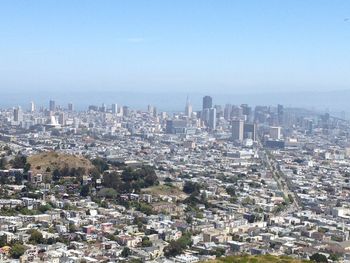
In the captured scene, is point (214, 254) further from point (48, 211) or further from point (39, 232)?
point (48, 211)

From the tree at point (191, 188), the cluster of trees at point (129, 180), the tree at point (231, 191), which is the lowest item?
the tree at point (231, 191)

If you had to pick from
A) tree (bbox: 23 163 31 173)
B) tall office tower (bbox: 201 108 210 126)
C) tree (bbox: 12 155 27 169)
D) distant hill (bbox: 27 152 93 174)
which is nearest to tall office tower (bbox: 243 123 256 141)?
tall office tower (bbox: 201 108 210 126)

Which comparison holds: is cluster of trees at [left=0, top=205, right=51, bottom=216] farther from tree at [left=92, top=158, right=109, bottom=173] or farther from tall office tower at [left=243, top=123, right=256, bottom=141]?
tall office tower at [left=243, top=123, right=256, bottom=141]

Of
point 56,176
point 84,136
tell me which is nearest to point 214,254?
point 56,176

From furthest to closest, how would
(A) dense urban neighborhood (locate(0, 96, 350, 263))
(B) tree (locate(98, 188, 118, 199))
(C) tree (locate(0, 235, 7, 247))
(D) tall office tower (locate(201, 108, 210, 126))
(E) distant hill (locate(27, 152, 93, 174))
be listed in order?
1. (D) tall office tower (locate(201, 108, 210, 126))
2. (E) distant hill (locate(27, 152, 93, 174))
3. (B) tree (locate(98, 188, 118, 199))
4. (A) dense urban neighborhood (locate(0, 96, 350, 263))
5. (C) tree (locate(0, 235, 7, 247))

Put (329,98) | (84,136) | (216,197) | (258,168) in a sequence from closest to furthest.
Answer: (216,197), (258,168), (84,136), (329,98)

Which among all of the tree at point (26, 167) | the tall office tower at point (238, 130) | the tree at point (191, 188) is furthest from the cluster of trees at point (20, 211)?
the tall office tower at point (238, 130)

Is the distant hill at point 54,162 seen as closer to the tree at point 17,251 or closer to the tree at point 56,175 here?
the tree at point 56,175
